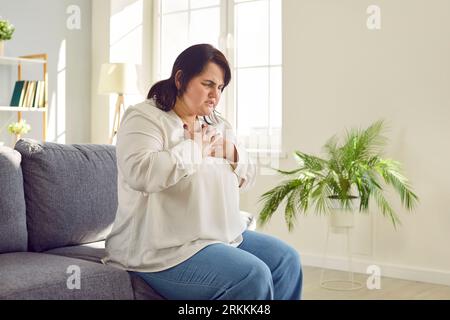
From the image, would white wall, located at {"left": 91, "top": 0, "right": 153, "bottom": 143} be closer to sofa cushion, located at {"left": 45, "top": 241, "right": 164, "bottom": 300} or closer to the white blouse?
sofa cushion, located at {"left": 45, "top": 241, "right": 164, "bottom": 300}

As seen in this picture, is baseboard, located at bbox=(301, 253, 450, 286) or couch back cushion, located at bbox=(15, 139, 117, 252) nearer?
couch back cushion, located at bbox=(15, 139, 117, 252)

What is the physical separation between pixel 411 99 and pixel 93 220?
2.39 meters

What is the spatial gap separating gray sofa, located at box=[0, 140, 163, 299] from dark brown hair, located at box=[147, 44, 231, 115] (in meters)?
0.46

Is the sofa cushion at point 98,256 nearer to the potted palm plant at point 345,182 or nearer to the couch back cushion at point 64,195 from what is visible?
the couch back cushion at point 64,195

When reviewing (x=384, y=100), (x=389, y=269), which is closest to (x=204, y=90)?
(x=384, y=100)

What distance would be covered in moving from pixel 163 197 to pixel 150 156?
15cm

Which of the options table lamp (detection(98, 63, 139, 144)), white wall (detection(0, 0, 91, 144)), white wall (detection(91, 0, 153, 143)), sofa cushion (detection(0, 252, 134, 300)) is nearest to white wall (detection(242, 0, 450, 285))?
table lamp (detection(98, 63, 139, 144))

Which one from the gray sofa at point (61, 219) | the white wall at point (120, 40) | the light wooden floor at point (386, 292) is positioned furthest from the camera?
the white wall at point (120, 40)

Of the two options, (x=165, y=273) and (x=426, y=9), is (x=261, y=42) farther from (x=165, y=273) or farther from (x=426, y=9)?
(x=165, y=273)

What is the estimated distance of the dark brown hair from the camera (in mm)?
2111

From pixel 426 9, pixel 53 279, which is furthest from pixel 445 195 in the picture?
pixel 53 279

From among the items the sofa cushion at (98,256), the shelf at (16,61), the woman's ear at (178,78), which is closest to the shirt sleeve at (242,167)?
the woman's ear at (178,78)

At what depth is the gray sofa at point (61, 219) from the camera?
6.42 ft
